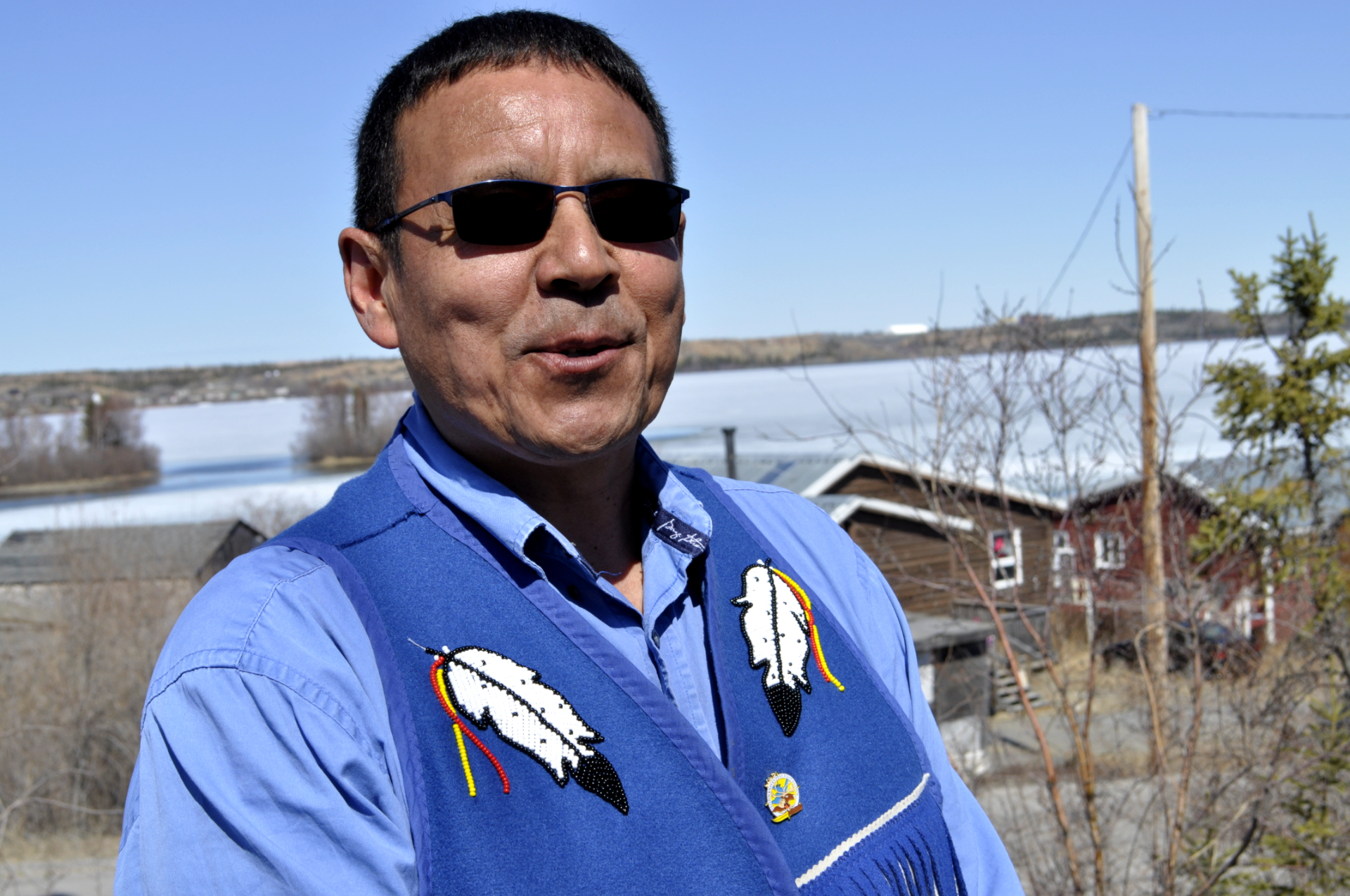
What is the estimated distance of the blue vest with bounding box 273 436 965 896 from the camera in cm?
112

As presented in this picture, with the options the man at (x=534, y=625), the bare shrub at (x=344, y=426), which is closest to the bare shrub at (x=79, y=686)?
the man at (x=534, y=625)

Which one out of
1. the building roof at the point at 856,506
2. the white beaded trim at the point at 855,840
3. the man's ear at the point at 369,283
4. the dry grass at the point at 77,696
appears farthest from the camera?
the building roof at the point at 856,506

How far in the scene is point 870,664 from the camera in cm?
160

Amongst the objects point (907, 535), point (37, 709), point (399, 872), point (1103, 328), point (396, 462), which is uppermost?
point (1103, 328)

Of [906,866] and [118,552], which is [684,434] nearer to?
[118,552]

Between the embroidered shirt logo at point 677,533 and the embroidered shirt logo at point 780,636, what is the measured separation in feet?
0.28

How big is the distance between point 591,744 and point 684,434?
4022 cm

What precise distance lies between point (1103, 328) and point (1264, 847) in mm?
3920

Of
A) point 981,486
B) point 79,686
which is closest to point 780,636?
point 981,486

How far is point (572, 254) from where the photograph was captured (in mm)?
1393

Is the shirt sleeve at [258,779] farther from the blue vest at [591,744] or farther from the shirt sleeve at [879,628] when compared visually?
the shirt sleeve at [879,628]

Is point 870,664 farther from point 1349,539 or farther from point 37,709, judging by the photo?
point 37,709

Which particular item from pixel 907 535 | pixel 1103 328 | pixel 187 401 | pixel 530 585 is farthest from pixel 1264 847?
pixel 187 401

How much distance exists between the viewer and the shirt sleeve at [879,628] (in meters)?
1.58
